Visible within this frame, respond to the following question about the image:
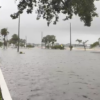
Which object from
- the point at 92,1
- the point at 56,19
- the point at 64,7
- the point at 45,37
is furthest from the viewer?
the point at 45,37

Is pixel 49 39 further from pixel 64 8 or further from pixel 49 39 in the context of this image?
pixel 64 8

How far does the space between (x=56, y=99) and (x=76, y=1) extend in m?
3.66

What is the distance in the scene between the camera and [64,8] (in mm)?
7957

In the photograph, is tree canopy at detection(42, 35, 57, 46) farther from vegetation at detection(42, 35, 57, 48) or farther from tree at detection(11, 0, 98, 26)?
tree at detection(11, 0, 98, 26)

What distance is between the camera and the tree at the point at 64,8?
24.0ft

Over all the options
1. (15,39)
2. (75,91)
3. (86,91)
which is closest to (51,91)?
(75,91)

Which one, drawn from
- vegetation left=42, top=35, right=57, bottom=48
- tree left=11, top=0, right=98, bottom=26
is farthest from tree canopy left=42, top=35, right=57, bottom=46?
tree left=11, top=0, right=98, bottom=26

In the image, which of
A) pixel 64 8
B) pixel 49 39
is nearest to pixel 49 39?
pixel 49 39

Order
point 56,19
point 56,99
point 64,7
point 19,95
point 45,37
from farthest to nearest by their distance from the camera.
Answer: point 45,37, point 56,19, point 64,7, point 19,95, point 56,99

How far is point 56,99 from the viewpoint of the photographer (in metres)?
6.36

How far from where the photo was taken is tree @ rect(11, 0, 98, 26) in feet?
24.0

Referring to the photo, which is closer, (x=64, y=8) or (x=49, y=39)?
(x=64, y=8)

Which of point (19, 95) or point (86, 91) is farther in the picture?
point (86, 91)

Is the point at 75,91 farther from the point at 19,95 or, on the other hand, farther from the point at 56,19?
the point at 56,19
